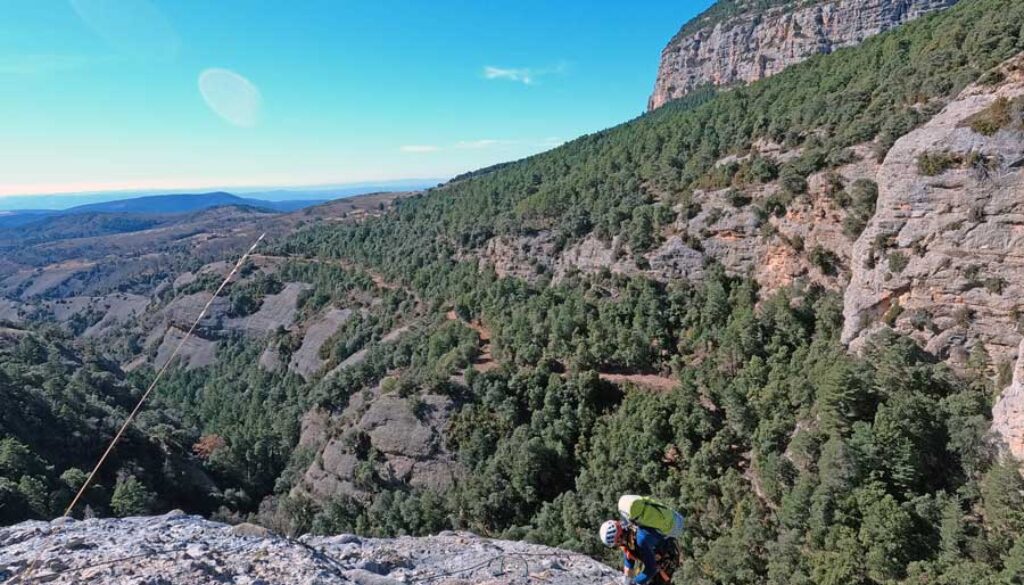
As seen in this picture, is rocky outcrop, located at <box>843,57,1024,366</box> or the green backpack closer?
the green backpack

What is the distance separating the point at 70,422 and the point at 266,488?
1897 cm

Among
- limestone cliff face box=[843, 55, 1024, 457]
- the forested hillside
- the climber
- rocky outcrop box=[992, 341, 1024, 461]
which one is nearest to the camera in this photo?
the climber

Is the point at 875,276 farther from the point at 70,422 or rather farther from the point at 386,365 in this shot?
the point at 70,422

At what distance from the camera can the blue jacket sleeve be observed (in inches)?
439

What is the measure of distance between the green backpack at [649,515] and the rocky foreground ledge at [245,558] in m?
5.19

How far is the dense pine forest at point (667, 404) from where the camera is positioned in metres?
23.7

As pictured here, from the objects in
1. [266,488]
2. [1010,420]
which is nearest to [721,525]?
[1010,420]

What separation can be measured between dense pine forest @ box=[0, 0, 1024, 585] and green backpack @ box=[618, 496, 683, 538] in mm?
15023

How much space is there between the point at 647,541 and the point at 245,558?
29.8 ft

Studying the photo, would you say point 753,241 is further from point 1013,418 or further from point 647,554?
point 647,554

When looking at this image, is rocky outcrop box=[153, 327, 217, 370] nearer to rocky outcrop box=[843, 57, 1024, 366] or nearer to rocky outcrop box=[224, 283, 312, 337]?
rocky outcrop box=[224, 283, 312, 337]

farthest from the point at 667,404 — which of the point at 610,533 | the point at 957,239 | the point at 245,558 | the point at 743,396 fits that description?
the point at 245,558

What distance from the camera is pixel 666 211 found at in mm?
53062

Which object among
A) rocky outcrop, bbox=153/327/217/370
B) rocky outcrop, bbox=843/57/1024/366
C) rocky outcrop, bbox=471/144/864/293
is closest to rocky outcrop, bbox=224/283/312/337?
rocky outcrop, bbox=153/327/217/370
